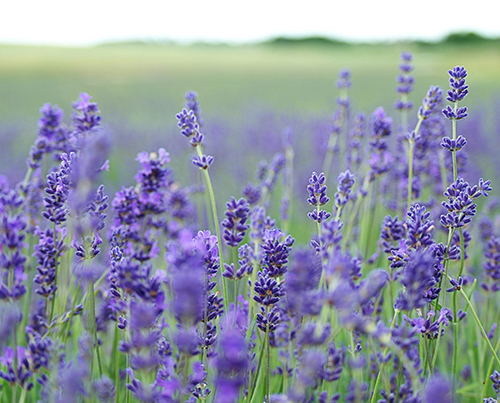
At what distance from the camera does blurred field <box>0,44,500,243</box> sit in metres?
7.46

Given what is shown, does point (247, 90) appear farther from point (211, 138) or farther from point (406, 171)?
Answer: point (406, 171)

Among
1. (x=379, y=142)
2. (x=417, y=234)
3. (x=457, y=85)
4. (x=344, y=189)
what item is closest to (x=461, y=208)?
(x=417, y=234)

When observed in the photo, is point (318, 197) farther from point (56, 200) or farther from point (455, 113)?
point (56, 200)

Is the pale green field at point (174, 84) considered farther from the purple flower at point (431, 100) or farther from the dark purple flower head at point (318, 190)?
the dark purple flower head at point (318, 190)

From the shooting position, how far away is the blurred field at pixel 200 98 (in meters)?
7.46

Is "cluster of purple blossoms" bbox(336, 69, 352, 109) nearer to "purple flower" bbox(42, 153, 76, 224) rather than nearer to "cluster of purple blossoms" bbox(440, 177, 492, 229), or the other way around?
"cluster of purple blossoms" bbox(440, 177, 492, 229)

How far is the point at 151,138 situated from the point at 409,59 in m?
6.44

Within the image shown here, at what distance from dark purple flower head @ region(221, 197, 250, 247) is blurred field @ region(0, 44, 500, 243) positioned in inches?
22.8

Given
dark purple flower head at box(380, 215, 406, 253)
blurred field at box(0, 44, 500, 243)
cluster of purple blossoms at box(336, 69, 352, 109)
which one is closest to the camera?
dark purple flower head at box(380, 215, 406, 253)

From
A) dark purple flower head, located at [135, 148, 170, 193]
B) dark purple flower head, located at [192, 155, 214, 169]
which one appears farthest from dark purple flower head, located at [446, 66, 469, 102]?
dark purple flower head, located at [135, 148, 170, 193]

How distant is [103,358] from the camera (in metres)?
1.99

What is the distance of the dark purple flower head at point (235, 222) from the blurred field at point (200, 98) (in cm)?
58

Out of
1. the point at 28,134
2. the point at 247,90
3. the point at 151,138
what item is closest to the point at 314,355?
the point at 151,138

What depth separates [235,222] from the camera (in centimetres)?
150
